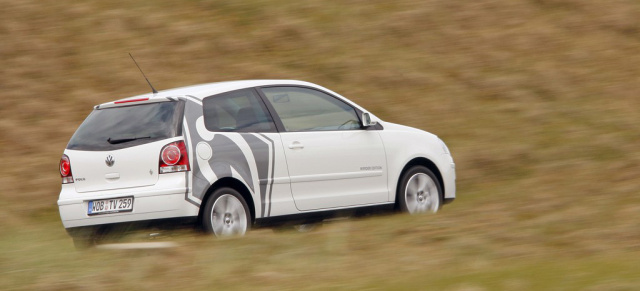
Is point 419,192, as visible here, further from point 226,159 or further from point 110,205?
point 110,205

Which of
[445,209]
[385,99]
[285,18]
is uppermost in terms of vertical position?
[285,18]

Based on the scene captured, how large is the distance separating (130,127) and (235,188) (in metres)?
1.03

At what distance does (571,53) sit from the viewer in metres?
19.3

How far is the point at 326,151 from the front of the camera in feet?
32.4

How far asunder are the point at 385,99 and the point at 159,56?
411 cm

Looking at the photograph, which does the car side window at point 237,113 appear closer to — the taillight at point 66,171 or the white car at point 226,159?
the white car at point 226,159

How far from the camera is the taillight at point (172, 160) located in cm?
866

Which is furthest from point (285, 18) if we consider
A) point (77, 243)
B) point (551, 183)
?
point (77, 243)

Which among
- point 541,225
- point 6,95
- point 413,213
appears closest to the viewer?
point 541,225

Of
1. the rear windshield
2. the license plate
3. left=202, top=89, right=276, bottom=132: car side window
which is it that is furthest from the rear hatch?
left=202, top=89, right=276, bottom=132: car side window

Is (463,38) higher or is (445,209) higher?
(463,38)

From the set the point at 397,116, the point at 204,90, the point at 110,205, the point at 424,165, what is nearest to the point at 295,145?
the point at 204,90

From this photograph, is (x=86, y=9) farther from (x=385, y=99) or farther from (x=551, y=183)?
(x=551, y=183)

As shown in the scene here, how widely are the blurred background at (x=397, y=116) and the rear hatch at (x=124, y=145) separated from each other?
61 cm
